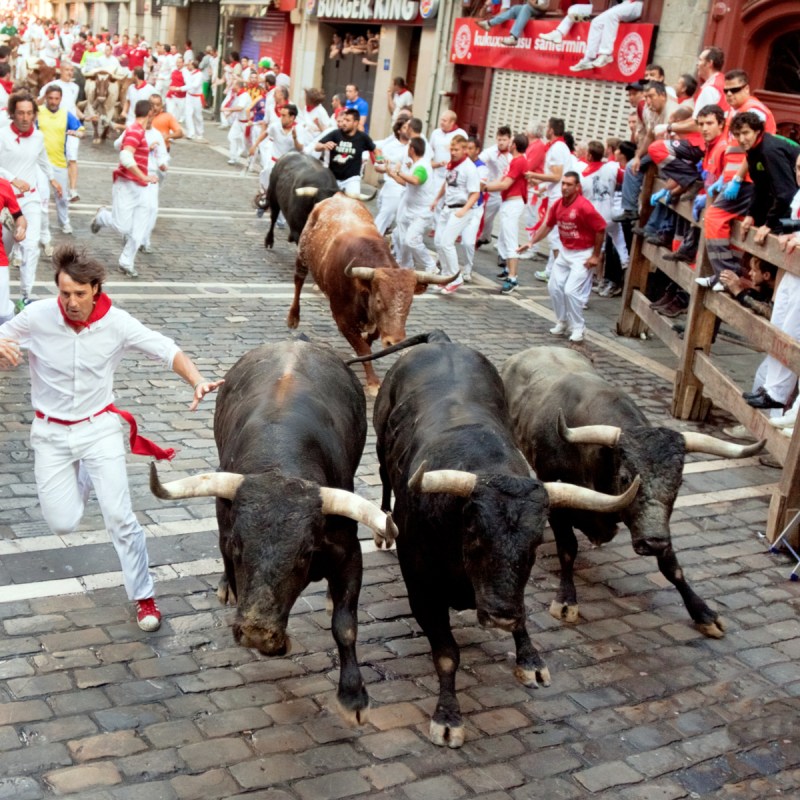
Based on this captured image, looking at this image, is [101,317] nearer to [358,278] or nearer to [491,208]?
[358,278]

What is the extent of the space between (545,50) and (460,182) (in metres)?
6.85

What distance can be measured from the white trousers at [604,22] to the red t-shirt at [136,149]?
8.88 meters

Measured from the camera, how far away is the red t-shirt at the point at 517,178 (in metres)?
16.2

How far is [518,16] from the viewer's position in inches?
831

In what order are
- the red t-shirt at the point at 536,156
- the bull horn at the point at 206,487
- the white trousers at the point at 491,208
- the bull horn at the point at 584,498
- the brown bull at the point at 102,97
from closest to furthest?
1. the bull horn at the point at 206,487
2. the bull horn at the point at 584,498
3. the red t-shirt at the point at 536,156
4. the white trousers at the point at 491,208
5. the brown bull at the point at 102,97

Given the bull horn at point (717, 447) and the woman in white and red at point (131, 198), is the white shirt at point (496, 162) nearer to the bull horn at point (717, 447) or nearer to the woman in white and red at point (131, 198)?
the woman in white and red at point (131, 198)

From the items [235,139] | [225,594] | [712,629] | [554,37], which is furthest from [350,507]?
[235,139]

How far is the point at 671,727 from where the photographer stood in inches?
218

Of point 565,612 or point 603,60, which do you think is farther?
point 603,60

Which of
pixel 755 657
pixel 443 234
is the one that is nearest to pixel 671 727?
pixel 755 657

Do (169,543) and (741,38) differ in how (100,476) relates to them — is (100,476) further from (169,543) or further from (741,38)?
(741,38)

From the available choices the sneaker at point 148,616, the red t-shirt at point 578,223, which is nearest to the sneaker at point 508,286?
the red t-shirt at point 578,223

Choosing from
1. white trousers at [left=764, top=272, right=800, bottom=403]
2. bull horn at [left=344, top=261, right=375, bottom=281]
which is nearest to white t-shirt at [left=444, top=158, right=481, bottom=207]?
bull horn at [left=344, top=261, right=375, bottom=281]

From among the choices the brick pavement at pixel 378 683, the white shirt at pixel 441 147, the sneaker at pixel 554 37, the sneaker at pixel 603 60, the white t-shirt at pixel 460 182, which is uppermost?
the sneaker at pixel 554 37
